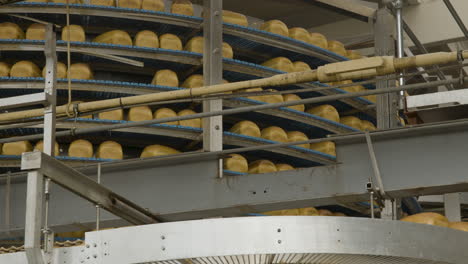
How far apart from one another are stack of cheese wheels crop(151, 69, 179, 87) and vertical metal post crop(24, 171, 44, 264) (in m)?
5.45

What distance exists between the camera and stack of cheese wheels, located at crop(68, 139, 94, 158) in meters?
10.2

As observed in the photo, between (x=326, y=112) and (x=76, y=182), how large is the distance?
632 cm

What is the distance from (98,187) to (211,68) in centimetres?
473

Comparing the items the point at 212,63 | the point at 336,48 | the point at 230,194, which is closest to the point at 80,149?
the point at 212,63

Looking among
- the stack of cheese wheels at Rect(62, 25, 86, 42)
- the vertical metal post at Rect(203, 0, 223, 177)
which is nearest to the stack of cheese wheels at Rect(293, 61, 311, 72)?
the vertical metal post at Rect(203, 0, 223, 177)

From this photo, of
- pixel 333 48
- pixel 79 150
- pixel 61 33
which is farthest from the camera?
pixel 333 48

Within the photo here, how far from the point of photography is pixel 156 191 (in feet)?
31.6

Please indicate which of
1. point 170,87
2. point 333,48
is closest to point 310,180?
point 170,87

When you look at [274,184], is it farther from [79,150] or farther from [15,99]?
[15,99]

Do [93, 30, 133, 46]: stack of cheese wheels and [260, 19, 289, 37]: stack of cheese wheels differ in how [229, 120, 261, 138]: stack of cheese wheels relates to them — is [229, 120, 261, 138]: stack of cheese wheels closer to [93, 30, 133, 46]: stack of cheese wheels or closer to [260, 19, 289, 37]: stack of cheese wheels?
[260, 19, 289, 37]: stack of cheese wheels

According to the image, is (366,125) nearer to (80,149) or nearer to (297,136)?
(297,136)

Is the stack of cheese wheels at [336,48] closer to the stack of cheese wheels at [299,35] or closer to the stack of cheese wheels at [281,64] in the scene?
the stack of cheese wheels at [299,35]

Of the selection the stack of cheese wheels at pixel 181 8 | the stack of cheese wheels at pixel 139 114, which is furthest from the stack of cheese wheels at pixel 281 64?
the stack of cheese wheels at pixel 139 114

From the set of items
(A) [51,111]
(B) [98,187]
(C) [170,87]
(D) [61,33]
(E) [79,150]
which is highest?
(D) [61,33]
